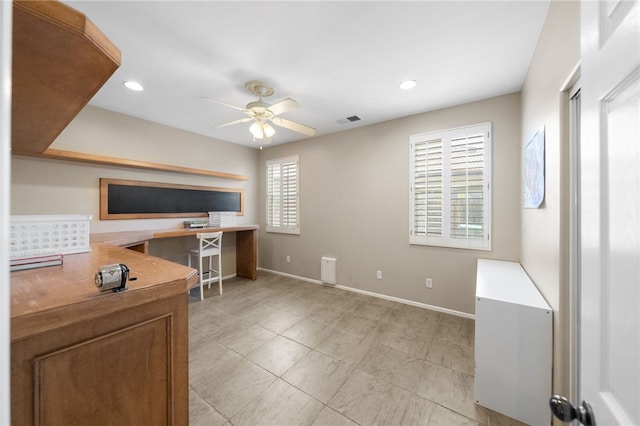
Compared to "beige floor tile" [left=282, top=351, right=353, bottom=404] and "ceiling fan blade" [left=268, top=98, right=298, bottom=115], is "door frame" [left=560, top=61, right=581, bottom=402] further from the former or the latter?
"ceiling fan blade" [left=268, top=98, right=298, bottom=115]

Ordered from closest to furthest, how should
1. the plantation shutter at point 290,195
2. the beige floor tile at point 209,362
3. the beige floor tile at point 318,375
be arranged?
the beige floor tile at point 318,375
the beige floor tile at point 209,362
the plantation shutter at point 290,195

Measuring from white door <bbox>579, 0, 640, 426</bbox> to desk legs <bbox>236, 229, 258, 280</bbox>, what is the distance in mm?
4361

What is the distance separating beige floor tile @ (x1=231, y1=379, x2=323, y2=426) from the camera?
1.57 meters

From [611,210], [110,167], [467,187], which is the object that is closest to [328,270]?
[467,187]

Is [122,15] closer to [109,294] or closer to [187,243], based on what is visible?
[109,294]

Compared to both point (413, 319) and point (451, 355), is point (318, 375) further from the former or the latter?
point (413, 319)

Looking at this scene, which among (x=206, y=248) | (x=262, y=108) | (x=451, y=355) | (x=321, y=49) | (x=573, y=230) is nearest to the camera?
(x=573, y=230)

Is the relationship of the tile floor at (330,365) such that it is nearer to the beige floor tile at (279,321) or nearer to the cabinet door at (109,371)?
the beige floor tile at (279,321)

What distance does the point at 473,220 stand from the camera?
2.93m

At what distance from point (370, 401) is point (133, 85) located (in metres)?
3.74

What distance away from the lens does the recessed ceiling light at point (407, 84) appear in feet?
8.17

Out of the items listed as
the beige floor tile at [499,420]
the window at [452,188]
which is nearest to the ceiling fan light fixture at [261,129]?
the window at [452,188]

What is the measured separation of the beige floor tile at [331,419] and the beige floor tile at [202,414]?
631mm

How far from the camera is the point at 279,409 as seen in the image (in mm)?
1665
